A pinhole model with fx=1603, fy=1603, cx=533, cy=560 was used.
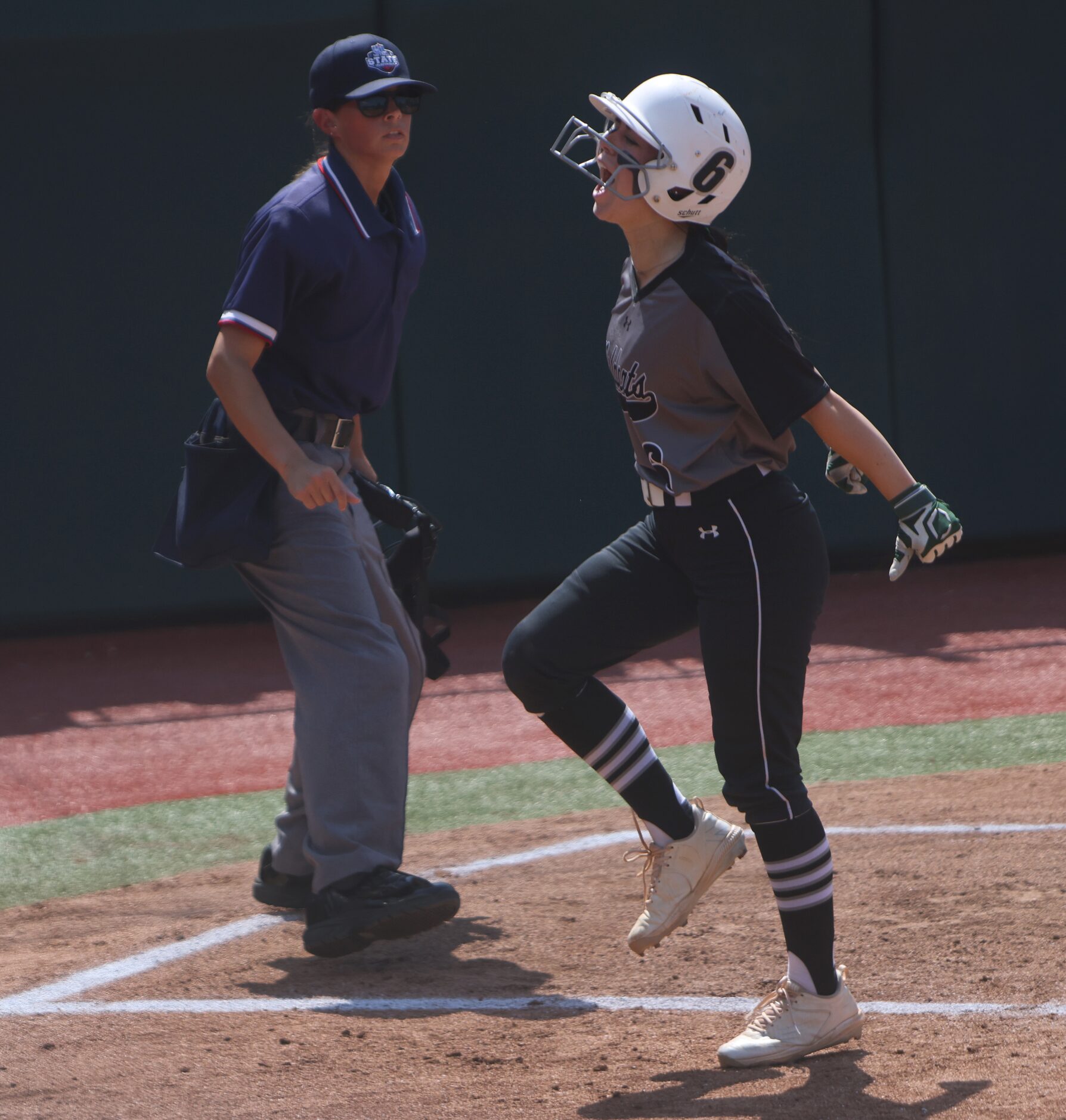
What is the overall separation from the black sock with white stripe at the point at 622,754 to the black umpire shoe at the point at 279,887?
1.11 metres

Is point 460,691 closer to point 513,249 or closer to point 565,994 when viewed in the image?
point 513,249

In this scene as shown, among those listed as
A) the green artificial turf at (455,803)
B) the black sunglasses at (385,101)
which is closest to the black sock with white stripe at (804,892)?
the black sunglasses at (385,101)

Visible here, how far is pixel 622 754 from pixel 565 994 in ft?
1.93

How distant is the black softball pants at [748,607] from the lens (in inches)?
131

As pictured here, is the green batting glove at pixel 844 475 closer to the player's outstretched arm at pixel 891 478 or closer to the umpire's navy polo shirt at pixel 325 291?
the player's outstretched arm at pixel 891 478

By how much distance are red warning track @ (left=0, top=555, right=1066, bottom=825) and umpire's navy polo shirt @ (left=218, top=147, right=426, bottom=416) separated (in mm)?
2509

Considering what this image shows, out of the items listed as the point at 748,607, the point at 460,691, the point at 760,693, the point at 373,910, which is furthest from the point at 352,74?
the point at 460,691

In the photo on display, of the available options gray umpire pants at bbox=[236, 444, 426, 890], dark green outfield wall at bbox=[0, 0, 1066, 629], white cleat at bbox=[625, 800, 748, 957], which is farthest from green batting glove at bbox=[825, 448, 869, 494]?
dark green outfield wall at bbox=[0, 0, 1066, 629]

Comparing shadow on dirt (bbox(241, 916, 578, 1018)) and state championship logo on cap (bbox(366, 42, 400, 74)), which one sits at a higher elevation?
state championship logo on cap (bbox(366, 42, 400, 74))

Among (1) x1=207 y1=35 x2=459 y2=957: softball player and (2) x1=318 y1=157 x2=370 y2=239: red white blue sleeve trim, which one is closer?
(1) x1=207 y1=35 x2=459 y2=957: softball player

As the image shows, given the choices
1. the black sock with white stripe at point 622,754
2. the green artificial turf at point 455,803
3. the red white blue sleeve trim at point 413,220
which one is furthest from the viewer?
the green artificial turf at point 455,803

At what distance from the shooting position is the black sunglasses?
4.14 metres

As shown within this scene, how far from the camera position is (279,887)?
452 centimetres

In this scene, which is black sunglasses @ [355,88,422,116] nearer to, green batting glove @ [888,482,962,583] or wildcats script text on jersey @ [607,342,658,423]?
wildcats script text on jersey @ [607,342,658,423]
